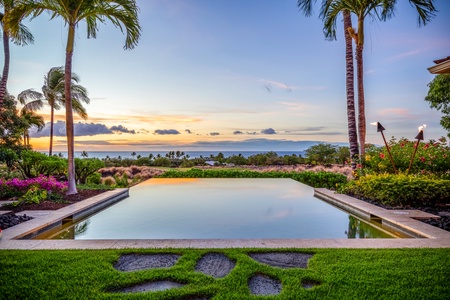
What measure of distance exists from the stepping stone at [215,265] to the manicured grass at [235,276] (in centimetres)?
7

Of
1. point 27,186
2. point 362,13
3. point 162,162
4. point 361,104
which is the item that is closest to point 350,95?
point 361,104

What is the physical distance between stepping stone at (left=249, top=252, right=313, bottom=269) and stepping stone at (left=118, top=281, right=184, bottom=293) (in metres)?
1.04

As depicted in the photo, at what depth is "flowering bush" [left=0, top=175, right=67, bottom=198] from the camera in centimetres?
757

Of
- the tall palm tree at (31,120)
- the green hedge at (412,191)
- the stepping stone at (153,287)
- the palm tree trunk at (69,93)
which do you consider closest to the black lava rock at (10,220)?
the palm tree trunk at (69,93)

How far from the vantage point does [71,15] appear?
7723 mm

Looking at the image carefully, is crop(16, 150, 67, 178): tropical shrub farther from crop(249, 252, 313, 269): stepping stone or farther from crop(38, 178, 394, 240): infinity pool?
crop(249, 252, 313, 269): stepping stone

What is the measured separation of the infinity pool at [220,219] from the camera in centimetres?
518

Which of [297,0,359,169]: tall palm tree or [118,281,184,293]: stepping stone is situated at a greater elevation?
[297,0,359,169]: tall palm tree

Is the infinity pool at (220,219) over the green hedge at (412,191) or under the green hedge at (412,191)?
under

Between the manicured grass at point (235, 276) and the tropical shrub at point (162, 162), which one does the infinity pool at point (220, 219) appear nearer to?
the manicured grass at point (235, 276)

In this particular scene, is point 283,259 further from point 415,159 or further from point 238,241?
point 415,159

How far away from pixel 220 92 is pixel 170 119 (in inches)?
163

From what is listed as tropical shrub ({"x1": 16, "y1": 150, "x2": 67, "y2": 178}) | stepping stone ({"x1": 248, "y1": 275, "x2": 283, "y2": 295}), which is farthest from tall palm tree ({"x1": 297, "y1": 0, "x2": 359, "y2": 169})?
tropical shrub ({"x1": 16, "y1": 150, "x2": 67, "y2": 178})

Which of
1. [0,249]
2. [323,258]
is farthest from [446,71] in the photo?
[0,249]
